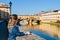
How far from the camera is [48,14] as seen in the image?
91250mm

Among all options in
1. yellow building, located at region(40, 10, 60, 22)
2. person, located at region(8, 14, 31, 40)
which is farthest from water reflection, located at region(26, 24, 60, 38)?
yellow building, located at region(40, 10, 60, 22)

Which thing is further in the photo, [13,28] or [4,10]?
[4,10]

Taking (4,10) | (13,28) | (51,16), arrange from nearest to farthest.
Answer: (13,28) < (4,10) < (51,16)

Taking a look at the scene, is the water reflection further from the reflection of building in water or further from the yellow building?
the yellow building

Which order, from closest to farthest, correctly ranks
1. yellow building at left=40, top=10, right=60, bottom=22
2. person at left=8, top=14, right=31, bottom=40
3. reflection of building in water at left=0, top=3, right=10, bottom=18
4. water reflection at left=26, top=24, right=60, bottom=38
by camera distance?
person at left=8, top=14, right=31, bottom=40
water reflection at left=26, top=24, right=60, bottom=38
reflection of building in water at left=0, top=3, right=10, bottom=18
yellow building at left=40, top=10, right=60, bottom=22

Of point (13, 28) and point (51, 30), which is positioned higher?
point (13, 28)

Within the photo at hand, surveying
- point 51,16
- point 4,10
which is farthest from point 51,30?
point 51,16

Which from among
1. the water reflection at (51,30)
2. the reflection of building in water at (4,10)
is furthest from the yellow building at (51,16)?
the water reflection at (51,30)

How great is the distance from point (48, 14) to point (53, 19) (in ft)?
16.6

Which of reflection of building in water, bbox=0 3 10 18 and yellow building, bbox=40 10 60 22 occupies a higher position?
reflection of building in water, bbox=0 3 10 18

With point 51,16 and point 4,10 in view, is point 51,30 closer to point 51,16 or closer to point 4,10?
point 4,10

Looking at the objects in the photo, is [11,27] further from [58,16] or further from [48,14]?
[48,14]

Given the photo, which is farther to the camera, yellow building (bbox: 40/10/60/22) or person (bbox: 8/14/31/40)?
yellow building (bbox: 40/10/60/22)

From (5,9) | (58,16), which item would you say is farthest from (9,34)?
(58,16)
